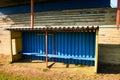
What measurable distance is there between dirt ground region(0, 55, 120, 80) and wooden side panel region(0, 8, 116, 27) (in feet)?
9.11

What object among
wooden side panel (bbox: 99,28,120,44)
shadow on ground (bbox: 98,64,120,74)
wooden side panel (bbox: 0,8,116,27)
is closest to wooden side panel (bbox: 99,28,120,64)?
wooden side panel (bbox: 99,28,120,44)

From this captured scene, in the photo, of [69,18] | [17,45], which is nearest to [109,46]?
[69,18]

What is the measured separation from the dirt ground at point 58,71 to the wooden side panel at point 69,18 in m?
2.78

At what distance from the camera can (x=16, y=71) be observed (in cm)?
966

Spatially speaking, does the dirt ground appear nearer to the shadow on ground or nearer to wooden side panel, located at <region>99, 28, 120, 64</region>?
the shadow on ground

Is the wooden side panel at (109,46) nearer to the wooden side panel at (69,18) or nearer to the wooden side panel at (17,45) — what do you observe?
the wooden side panel at (69,18)

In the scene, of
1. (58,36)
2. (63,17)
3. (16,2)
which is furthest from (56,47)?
(16,2)

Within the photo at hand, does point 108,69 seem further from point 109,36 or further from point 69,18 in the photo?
point 69,18

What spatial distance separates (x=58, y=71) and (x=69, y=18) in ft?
12.5

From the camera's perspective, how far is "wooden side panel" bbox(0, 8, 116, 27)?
10.6m

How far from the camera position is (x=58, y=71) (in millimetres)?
9602

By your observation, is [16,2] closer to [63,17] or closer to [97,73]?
[63,17]

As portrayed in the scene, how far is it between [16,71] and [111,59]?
5646 millimetres

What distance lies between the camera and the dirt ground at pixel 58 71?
859 centimetres
